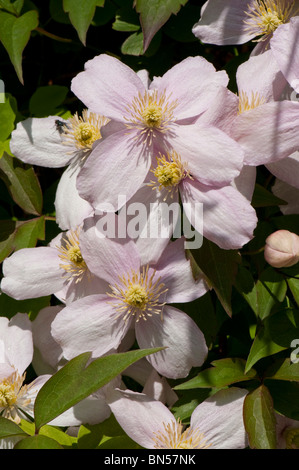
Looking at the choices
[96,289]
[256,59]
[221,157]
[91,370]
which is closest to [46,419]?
[91,370]

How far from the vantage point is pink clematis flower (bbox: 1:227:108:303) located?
1024 mm

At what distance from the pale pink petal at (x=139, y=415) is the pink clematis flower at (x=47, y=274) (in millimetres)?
181

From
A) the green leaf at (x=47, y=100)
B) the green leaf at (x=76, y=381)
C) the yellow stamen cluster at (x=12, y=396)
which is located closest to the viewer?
the green leaf at (x=76, y=381)

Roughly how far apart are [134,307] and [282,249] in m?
0.26

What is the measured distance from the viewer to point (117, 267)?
0.98 metres

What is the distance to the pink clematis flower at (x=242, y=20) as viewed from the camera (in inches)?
39.6

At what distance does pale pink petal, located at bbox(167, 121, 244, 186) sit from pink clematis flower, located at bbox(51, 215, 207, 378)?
0.13 m

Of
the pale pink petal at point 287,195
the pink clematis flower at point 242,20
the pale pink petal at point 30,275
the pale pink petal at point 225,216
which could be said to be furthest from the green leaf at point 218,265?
the pink clematis flower at point 242,20

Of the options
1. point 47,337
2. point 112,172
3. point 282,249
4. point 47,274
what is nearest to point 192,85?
point 112,172

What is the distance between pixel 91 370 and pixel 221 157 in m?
0.35

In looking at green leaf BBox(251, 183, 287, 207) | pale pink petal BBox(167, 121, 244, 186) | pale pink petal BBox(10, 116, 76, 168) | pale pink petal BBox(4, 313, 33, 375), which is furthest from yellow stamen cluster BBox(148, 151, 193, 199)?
pale pink petal BBox(4, 313, 33, 375)

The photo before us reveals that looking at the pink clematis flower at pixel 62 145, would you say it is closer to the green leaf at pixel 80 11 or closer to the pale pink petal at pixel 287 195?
the green leaf at pixel 80 11

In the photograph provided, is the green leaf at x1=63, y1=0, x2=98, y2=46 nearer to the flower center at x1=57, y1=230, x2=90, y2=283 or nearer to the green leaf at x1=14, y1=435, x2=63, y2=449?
the flower center at x1=57, y1=230, x2=90, y2=283

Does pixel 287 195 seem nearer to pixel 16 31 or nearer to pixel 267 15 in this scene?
pixel 267 15
